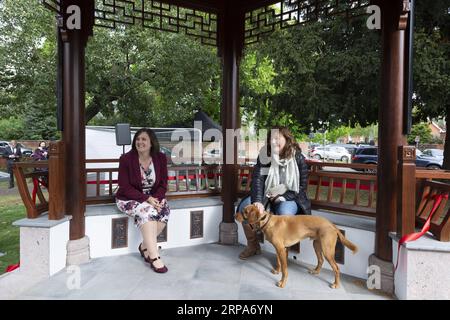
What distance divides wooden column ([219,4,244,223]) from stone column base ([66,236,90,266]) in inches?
72.5

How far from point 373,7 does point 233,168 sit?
255 cm

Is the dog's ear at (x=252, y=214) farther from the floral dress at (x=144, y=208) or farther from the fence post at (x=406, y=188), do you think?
the fence post at (x=406, y=188)

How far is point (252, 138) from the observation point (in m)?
19.3

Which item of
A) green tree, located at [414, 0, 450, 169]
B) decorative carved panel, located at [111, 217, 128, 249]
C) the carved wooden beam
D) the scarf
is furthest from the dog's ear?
green tree, located at [414, 0, 450, 169]

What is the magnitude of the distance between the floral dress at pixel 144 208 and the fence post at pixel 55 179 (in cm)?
64

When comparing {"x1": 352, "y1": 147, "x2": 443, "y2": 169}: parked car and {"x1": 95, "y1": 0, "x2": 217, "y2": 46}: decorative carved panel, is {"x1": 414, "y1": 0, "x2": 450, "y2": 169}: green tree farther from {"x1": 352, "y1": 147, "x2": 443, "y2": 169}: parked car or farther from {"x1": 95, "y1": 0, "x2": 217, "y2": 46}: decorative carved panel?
{"x1": 352, "y1": 147, "x2": 443, "y2": 169}: parked car

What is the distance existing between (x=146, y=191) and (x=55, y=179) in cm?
97

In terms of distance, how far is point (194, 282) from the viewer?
11.4 ft

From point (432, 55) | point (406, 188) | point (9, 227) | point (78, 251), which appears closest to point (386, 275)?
point (406, 188)

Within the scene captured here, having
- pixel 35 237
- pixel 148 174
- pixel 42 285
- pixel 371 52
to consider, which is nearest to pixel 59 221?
pixel 35 237

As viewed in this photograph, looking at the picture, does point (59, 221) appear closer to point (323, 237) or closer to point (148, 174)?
point (148, 174)

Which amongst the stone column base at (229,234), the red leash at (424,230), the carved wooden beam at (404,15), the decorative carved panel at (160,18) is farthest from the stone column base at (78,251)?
the carved wooden beam at (404,15)

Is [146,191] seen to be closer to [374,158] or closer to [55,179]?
[55,179]
